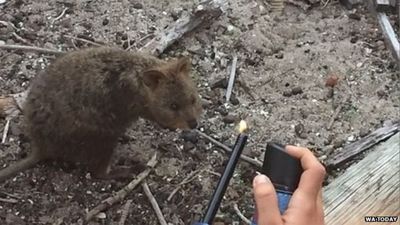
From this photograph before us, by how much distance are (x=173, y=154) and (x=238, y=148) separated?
2328 mm

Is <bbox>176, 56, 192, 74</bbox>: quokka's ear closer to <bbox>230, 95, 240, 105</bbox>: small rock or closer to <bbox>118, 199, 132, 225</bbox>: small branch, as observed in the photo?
<bbox>230, 95, 240, 105</bbox>: small rock

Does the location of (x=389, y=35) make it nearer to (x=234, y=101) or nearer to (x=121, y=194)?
(x=234, y=101)

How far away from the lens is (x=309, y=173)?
2.42 metres

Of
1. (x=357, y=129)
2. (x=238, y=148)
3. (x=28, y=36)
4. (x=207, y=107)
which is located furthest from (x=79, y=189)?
(x=238, y=148)

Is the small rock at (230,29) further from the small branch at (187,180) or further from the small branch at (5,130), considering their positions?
the small branch at (5,130)

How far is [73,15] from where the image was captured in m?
5.64

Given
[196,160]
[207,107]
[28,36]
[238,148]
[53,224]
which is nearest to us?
[238,148]

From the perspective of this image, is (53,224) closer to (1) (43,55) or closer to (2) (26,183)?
(2) (26,183)

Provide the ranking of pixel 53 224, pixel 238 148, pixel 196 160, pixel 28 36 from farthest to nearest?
pixel 28 36
pixel 196 160
pixel 53 224
pixel 238 148

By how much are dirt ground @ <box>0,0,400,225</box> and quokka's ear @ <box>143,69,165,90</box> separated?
1.71ft

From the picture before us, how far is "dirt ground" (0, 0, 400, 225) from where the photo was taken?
4473 millimetres

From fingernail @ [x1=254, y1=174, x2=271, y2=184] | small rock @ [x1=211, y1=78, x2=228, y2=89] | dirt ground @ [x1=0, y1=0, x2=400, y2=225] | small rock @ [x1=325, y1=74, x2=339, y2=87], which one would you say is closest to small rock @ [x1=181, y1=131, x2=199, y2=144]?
dirt ground @ [x1=0, y1=0, x2=400, y2=225]

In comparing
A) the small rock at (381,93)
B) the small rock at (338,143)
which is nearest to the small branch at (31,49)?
the small rock at (338,143)

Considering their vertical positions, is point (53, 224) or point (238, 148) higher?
point (238, 148)
